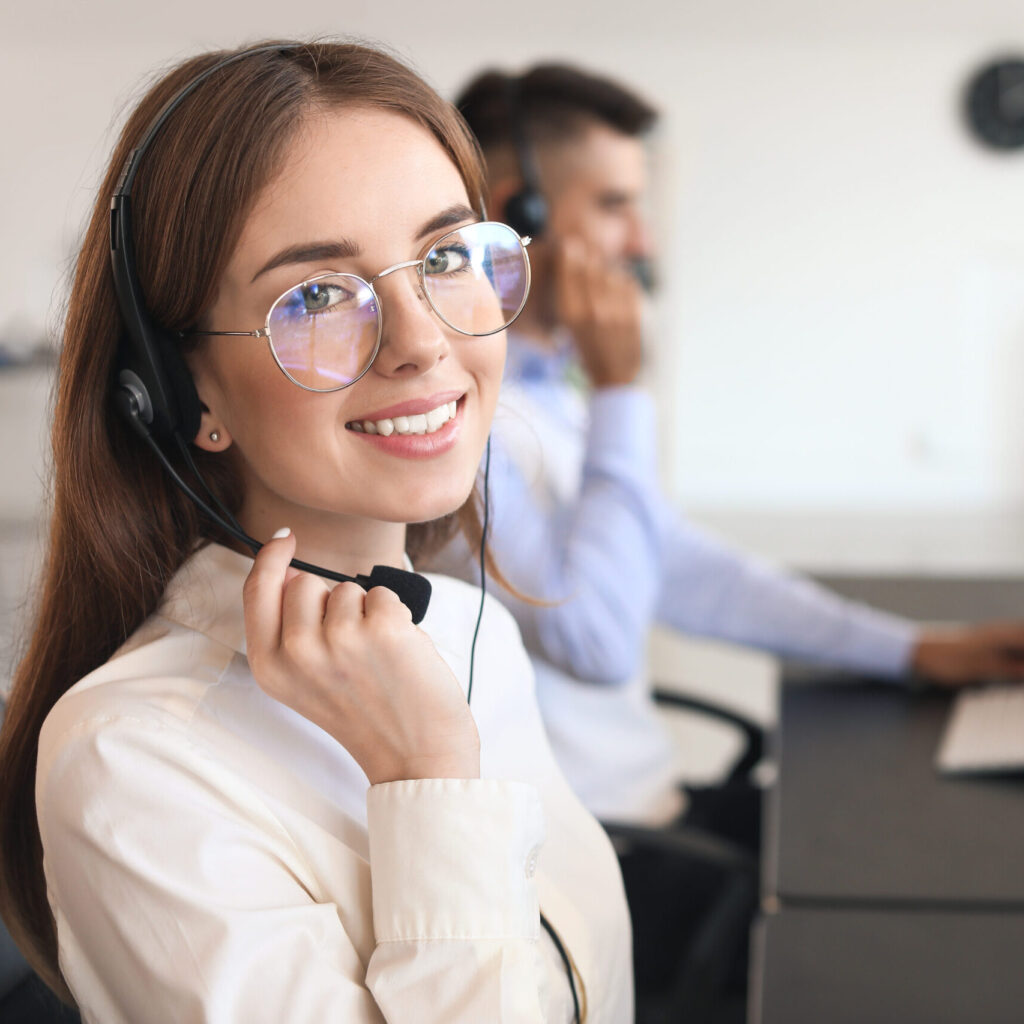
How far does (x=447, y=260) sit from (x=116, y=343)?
0.74 ft

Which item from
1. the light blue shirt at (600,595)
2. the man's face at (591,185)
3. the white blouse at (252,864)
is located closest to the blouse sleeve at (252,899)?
the white blouse at (252,864)

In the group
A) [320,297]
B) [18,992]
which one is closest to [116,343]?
[320,297]

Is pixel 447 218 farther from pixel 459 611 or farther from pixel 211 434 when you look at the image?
pixel 459 611

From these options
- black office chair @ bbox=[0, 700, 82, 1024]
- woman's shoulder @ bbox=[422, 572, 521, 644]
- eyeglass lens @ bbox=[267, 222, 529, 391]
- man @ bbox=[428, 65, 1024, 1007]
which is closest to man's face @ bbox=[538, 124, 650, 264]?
man @ bbox=[428, 65, 1024, 1007]

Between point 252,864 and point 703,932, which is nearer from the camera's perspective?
point 252,864

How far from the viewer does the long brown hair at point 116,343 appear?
28.0 inches

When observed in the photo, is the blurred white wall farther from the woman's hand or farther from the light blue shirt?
the woman's hand

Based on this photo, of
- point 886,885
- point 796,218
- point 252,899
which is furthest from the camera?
point 796,218

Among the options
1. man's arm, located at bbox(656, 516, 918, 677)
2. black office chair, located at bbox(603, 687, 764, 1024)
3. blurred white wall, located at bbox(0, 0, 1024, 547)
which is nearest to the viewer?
black office chair, located at bbox(603, 687, 764, 1024)

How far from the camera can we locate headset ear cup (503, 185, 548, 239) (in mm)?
1568

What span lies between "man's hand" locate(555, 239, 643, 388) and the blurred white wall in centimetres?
328

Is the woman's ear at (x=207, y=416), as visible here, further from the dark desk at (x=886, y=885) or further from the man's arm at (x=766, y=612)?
the man's arm at (x=766, y=612)

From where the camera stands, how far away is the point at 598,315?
1.67 metres

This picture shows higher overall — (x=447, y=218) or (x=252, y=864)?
(x=447, y=218)
